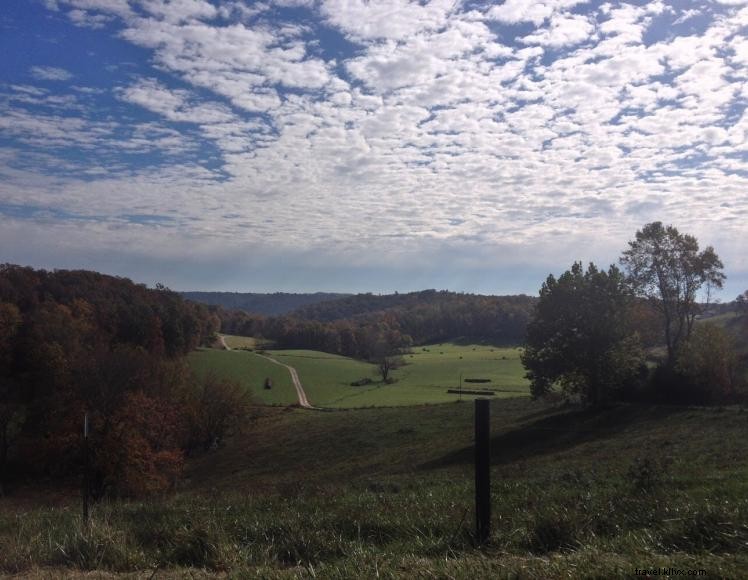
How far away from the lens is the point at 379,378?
91938mm

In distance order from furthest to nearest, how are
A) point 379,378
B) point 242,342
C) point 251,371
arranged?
point 242,342, point 379,378, point 251,371

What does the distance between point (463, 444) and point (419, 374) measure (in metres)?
57.9

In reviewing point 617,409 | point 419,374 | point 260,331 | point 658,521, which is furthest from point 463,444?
point 260,331

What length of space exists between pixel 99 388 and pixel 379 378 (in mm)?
56183

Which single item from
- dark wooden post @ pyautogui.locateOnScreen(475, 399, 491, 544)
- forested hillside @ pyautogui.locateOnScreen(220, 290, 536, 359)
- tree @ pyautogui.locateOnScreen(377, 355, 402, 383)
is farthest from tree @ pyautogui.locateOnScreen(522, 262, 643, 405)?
forested hillside @ pyautogui.locateOnScreen(220, 290, 536, 359)

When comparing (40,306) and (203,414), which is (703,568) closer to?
(203,414)

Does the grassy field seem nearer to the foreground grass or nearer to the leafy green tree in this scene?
the leafy green tree

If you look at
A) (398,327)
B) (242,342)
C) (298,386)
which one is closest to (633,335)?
(298,386)

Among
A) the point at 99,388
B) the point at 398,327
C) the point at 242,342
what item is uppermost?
the point at 398,327

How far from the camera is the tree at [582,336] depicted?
3919cm

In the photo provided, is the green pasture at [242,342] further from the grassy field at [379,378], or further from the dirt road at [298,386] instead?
the dirt road at [298,386]

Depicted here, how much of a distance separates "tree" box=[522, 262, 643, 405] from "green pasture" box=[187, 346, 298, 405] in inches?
1559

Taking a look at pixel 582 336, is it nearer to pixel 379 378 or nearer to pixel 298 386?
pixel 298 386

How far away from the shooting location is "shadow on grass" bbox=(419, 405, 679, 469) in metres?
30.0
